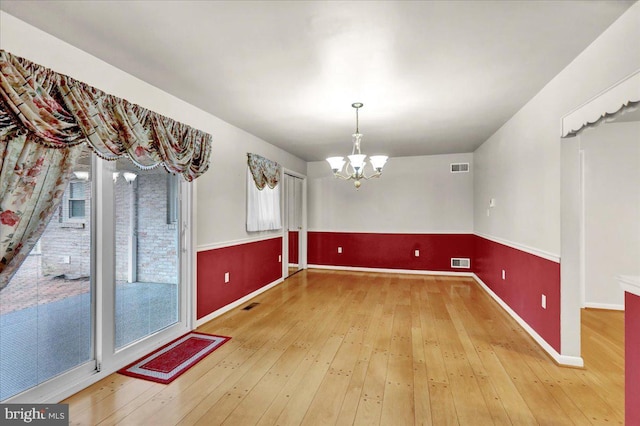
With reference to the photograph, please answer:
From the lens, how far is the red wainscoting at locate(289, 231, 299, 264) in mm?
6709

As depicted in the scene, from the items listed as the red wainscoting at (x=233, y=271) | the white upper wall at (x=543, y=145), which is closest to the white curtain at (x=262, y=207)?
the red wainscoting at (x=233, y=271)

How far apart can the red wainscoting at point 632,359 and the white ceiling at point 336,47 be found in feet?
5.48

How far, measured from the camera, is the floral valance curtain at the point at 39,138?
1.66 m

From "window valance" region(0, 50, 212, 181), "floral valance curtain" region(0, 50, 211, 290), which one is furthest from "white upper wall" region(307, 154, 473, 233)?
"floral valance curtain" region(0, 50, 211, 290)

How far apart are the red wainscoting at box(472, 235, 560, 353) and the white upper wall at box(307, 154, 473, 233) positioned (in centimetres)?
141

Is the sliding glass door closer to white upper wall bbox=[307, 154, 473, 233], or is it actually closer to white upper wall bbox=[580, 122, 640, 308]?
white upper wall bbox=[307, 154, 473, 233]

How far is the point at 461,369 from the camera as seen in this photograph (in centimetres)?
246

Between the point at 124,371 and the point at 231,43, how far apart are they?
272 cm

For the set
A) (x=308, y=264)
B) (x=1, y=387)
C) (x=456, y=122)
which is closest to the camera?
(x=1, y=387)

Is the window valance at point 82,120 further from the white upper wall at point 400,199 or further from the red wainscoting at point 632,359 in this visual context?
the white upper wall at point 400,199

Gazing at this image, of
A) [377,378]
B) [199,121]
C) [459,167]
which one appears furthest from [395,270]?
[199,121]

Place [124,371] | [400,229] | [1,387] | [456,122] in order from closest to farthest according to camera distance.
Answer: [1,387] < [124,371] < [456,122] < [400,229]

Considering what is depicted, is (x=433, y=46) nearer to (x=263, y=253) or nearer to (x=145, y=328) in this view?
(x=145, y=328)

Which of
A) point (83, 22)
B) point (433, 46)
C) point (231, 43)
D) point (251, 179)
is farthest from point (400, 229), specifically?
point (83, 22)
